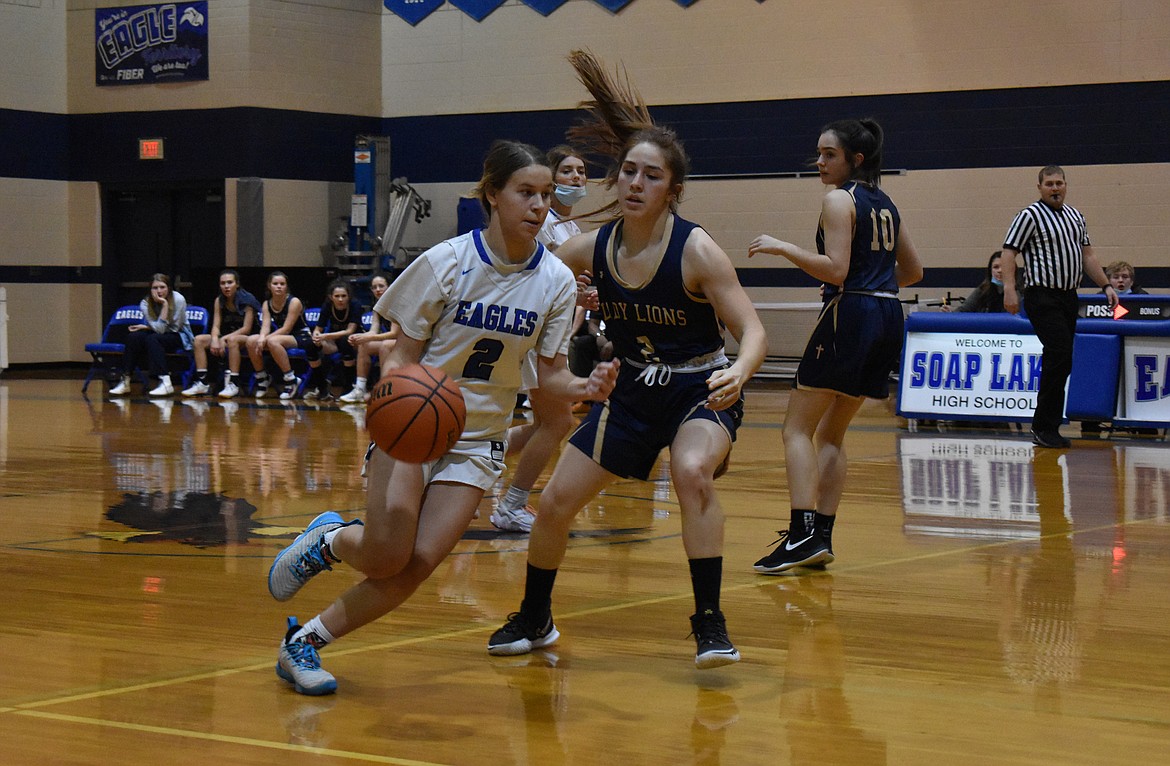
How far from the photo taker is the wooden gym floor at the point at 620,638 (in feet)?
11.2

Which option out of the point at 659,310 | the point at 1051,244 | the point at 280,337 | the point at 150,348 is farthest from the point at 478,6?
the point at 659,310

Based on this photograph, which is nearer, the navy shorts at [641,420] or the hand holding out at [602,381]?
the hand holding out at [602,381]

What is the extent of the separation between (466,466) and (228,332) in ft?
44.1

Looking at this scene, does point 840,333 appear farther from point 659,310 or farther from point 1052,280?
point 1052,280

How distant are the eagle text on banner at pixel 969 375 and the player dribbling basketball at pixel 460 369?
8.34 metres

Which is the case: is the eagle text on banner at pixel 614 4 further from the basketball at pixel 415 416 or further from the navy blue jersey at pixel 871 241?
the basketball at pixel 415 416

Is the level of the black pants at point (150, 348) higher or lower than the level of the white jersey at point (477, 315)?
lower

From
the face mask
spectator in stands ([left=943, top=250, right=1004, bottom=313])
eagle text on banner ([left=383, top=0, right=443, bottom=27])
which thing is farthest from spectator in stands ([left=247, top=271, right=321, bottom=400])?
the face mask

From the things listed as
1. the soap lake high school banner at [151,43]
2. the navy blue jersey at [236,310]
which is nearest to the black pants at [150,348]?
the navy blue jersey at [236,310]

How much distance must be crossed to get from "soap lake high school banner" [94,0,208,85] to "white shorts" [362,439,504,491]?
16786 mm

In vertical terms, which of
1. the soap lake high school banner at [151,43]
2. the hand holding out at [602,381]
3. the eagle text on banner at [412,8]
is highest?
the eagle text on banner at [412,8]

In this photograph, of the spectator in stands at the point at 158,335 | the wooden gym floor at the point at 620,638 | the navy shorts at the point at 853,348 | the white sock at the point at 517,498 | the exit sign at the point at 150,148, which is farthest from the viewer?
the exit sign at the point at 150,148

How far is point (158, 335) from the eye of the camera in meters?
16.8

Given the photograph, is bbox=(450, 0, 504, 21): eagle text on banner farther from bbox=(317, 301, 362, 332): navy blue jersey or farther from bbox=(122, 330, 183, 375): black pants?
bbox=(122, 330, 183, 375): black pants
